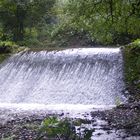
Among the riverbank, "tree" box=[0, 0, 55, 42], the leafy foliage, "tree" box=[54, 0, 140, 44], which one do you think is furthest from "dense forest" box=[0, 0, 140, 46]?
the riverbank

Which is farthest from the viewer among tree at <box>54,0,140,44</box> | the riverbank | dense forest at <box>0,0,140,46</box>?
dense forest at <box>0,0,140,46</box>

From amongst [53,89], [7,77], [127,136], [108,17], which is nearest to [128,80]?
[53,89]

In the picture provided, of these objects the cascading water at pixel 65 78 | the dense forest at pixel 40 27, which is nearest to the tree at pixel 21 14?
the dense forest at pixel 40 27

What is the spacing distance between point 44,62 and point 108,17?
7.10 m

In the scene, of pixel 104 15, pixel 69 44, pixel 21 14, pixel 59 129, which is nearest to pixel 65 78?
pixel 104 15

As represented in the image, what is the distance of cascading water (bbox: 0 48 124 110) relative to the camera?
1742cm

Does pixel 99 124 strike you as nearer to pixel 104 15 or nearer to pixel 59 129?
pixel 104 15

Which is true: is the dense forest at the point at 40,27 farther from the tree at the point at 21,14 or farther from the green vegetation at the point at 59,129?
the green vegetation at the point at 59,129

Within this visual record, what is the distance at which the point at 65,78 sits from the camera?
1873 centimetres

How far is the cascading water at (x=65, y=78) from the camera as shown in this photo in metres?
17.4

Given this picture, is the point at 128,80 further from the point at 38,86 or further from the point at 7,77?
the point at 7,77

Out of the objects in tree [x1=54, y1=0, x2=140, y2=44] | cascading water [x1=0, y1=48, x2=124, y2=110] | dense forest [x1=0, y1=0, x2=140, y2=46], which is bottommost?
cascading water [x1=0, y1=48, x2=124, y2=110]

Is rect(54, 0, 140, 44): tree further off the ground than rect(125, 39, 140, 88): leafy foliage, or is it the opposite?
rect(54, 0, 140, 44): tree

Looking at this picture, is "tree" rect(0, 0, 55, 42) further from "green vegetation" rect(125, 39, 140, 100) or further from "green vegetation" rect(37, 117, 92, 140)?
"green vegetation" rect(37, 117, 92, 140)
